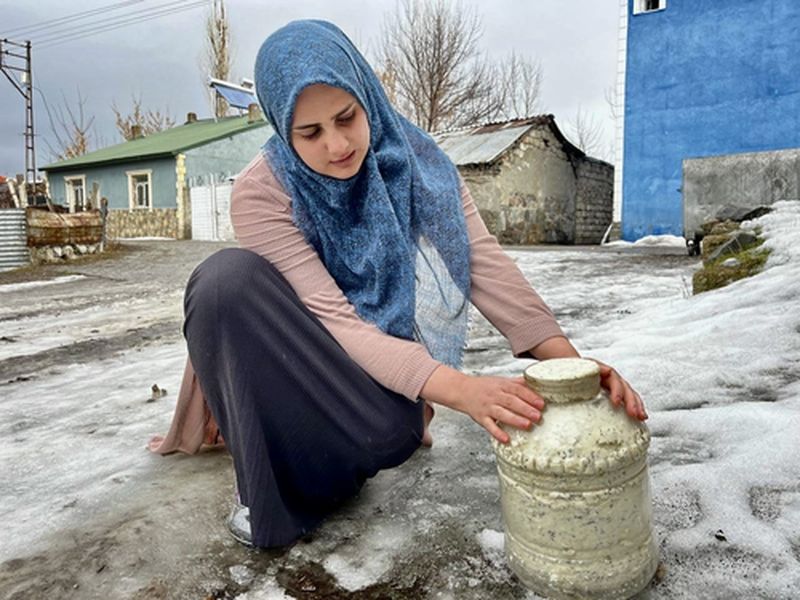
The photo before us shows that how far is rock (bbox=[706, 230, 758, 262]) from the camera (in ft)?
14.0

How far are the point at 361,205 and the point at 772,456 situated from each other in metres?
1.16

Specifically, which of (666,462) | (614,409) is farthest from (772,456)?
(614,409)

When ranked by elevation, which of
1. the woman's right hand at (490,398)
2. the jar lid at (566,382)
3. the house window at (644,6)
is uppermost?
the house window at (644,6)

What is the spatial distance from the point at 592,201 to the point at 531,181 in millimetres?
2700

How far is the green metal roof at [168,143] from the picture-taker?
19500 millimetres

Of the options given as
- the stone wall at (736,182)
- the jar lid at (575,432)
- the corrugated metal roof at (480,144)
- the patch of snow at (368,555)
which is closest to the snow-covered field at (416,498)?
the patch of snow at (368,555)

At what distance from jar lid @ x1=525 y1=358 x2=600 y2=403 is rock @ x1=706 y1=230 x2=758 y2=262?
12.3 feet

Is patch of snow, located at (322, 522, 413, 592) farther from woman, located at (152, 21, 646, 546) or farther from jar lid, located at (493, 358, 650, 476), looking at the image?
jar lid, located at (493, 358, 650, 476)

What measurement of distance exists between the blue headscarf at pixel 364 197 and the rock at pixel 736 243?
11.4 ft

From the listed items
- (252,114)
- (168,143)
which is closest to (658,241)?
(252,114)

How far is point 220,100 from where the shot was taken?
2672 centimetres

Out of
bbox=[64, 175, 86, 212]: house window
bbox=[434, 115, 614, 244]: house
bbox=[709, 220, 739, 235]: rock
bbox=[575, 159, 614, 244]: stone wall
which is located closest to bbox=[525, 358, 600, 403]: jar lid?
bbox=[709, 220, 739, 235]: rock

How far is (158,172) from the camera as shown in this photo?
19469 millimetres

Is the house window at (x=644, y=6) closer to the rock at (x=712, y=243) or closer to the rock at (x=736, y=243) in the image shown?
the rock at (x=712, y=243)
